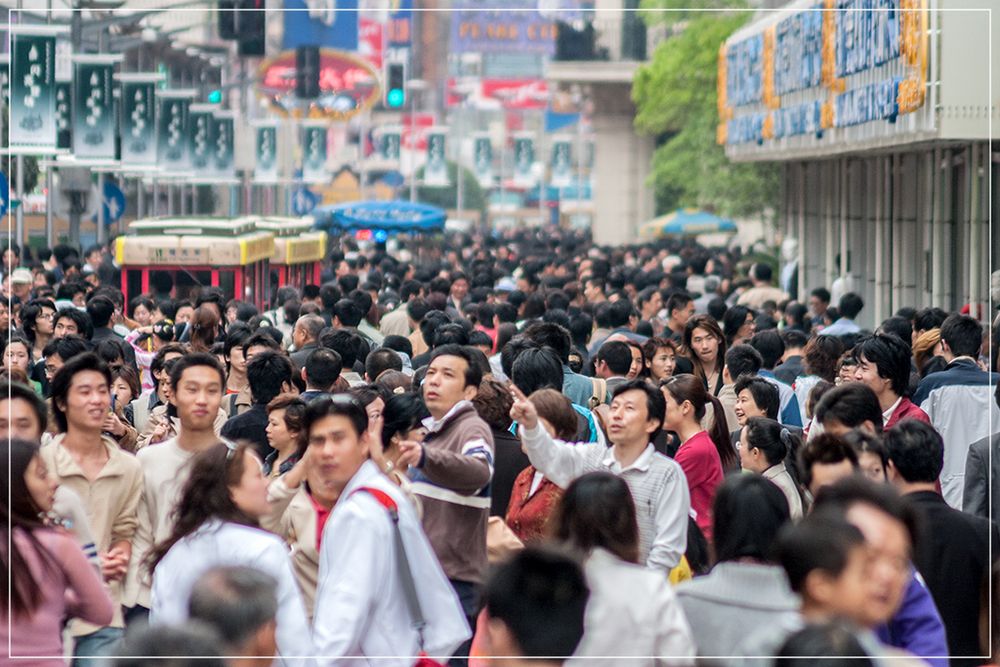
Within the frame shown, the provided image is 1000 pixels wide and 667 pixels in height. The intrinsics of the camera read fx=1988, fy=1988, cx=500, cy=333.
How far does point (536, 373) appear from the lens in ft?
32.9

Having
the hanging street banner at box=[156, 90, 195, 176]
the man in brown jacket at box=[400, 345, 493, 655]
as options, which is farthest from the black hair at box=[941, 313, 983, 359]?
the hanging street banner at box=[156, 90, 195, 176]

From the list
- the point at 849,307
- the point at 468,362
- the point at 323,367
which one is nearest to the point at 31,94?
the point at 849,307

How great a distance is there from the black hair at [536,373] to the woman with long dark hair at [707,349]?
2.49 metres

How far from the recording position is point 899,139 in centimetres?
1962

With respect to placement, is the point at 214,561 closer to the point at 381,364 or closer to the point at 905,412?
the point at 905,412

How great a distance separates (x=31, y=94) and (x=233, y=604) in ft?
63.5

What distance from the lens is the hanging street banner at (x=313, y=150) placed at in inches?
2084

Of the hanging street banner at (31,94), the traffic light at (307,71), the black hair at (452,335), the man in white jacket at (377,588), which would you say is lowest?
the man in white jacket at (377,588)

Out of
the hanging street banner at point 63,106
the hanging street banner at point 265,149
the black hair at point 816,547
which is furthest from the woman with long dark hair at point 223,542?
the hanging street banner at point 265,149

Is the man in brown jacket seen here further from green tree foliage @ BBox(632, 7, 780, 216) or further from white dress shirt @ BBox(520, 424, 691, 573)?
green tree foliage @ BBox(632, 7, 780, 216)

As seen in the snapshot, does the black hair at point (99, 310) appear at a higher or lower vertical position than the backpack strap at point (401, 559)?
higher

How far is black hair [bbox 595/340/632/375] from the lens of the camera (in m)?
11.7

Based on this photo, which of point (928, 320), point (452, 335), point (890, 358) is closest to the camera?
point (890, 358)

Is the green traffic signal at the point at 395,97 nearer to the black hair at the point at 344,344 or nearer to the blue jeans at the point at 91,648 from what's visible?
the black hair at the point at 344,344
